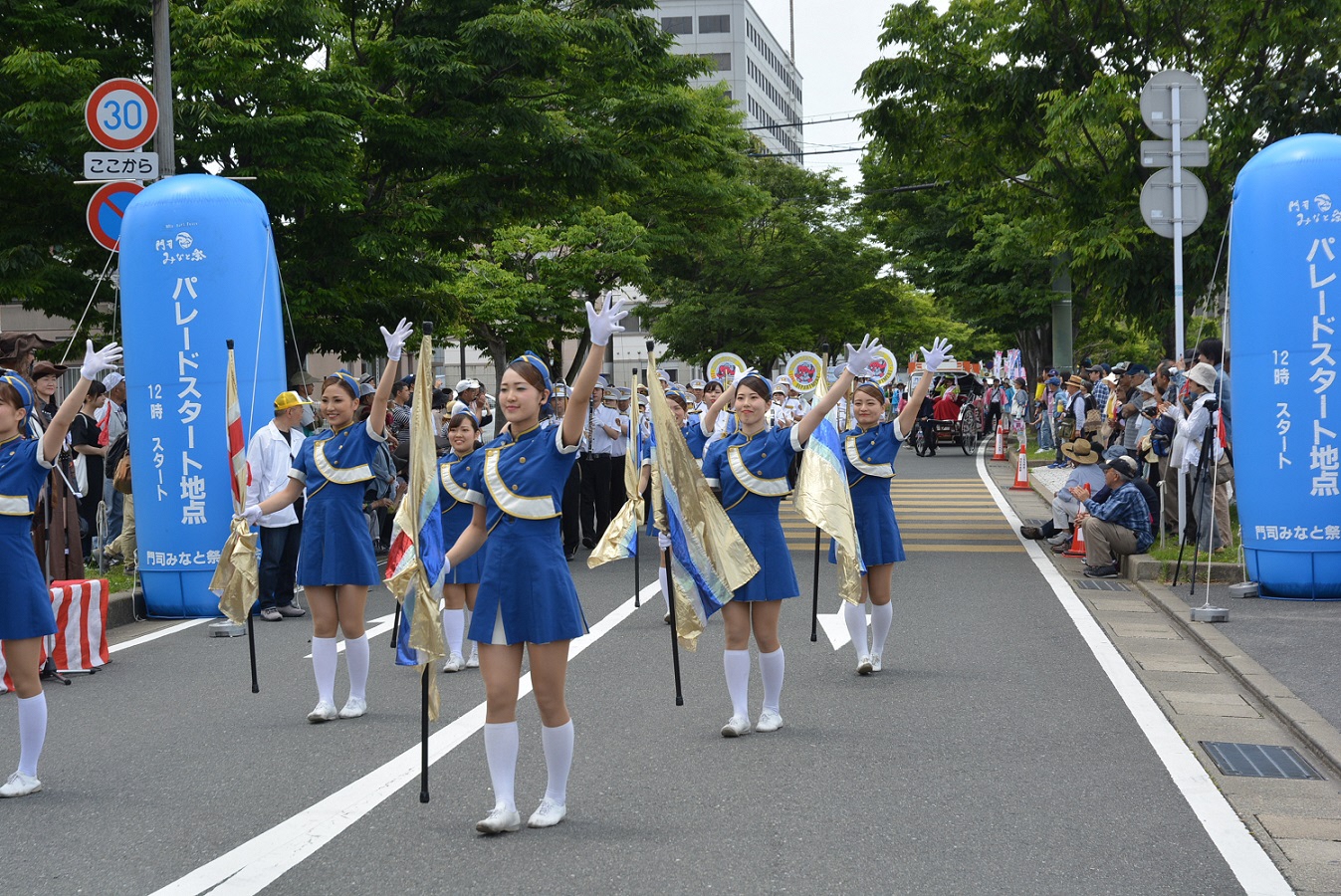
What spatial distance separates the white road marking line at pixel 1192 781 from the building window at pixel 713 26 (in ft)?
293

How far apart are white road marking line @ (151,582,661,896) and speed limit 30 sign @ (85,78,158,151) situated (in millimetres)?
7705

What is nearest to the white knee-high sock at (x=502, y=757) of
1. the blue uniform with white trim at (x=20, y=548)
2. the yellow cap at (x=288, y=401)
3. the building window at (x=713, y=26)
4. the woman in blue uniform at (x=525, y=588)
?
the woman in blue uniform at (x=525, y=588)

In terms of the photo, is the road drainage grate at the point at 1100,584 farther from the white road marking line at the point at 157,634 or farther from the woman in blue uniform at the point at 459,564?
the white road marking line at the point at 157,634

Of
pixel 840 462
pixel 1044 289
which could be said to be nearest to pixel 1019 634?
pixel 840 462

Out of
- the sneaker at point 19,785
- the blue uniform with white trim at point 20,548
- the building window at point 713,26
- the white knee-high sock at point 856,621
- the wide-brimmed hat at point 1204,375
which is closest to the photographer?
the sneaker at point 19,785

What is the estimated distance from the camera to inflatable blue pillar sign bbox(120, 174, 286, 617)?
1137 cm

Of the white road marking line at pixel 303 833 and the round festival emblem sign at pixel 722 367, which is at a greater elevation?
the round festival emblem sign at pixel 722 367

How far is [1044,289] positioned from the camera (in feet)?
116

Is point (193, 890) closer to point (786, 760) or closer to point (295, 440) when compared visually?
point (786, 760)

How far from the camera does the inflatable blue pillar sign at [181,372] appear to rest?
1137 centimetres

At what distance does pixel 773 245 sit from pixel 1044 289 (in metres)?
10.9

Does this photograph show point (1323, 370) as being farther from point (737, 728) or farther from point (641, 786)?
point (641, 786)

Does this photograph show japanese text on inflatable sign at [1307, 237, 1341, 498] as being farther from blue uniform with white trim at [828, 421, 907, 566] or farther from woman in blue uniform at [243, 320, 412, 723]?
woman in blue uniform at [243, 320, 412, 723]

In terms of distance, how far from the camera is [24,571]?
6086 mm
